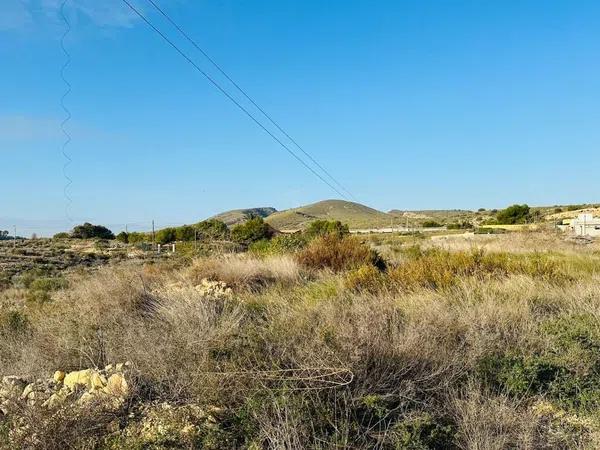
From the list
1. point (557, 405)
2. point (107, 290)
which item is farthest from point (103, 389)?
point (107, 290)

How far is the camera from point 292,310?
8008 millimetres

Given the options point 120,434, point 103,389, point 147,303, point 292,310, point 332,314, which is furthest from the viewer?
point 147,303

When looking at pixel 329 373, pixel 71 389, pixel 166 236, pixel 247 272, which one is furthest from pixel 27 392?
pixel 166 236

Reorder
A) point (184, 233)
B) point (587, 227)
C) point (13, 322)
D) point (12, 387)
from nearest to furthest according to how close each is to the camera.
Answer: point (12, 387)
point (13, 322)
point (587, 227)
point (184, 233)

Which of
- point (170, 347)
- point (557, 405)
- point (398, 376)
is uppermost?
point (170, 347)

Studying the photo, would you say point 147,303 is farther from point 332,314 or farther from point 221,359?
point 221,359

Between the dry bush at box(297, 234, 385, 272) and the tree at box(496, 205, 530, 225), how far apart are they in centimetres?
5781

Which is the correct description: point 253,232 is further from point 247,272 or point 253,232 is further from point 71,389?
point 71,389

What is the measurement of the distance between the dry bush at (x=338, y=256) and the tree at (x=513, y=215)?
5781 cm

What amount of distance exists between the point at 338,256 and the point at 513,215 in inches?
2401

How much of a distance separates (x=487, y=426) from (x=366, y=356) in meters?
1.23

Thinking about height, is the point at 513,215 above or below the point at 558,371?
above

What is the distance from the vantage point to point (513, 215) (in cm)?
7144

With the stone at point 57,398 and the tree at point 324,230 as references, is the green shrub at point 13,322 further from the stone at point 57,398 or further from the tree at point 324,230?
the tree at point 324,230
